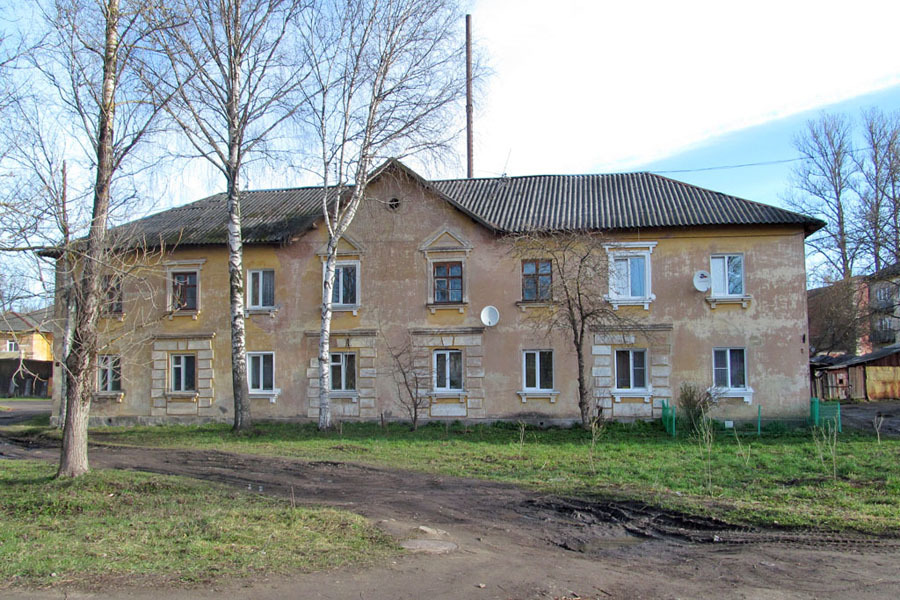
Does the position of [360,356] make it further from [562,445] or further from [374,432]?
[562,445]

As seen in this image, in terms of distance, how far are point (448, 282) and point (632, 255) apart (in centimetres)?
565

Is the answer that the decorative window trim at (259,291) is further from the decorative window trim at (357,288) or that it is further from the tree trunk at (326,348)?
the tree trunk at (326,348)

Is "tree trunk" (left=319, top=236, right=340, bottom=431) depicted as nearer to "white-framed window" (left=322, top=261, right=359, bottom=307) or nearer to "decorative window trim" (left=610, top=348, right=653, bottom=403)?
"white-framed window" (left=322, top=261, right=359, bottom=307)

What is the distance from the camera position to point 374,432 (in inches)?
763

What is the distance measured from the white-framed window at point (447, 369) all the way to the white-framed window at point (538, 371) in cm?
200

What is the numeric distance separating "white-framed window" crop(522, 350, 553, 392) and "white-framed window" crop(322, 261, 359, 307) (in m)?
5.76

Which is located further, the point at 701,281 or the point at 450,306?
the point at 450,306

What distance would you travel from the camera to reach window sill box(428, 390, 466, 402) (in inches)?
828

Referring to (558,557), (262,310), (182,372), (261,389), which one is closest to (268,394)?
(261,389)

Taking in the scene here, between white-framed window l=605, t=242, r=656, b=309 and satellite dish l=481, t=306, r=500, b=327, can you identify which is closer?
white-framed window l=605, t=242, r=656, b=309

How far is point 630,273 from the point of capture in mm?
20891

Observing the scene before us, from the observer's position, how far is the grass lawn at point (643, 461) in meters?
9.47

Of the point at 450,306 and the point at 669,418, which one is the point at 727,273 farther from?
the point at 450,306

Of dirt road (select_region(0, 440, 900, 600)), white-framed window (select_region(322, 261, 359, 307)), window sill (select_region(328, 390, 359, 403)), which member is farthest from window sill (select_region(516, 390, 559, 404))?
dirt road (select_region(0, 440, 900, 600))
